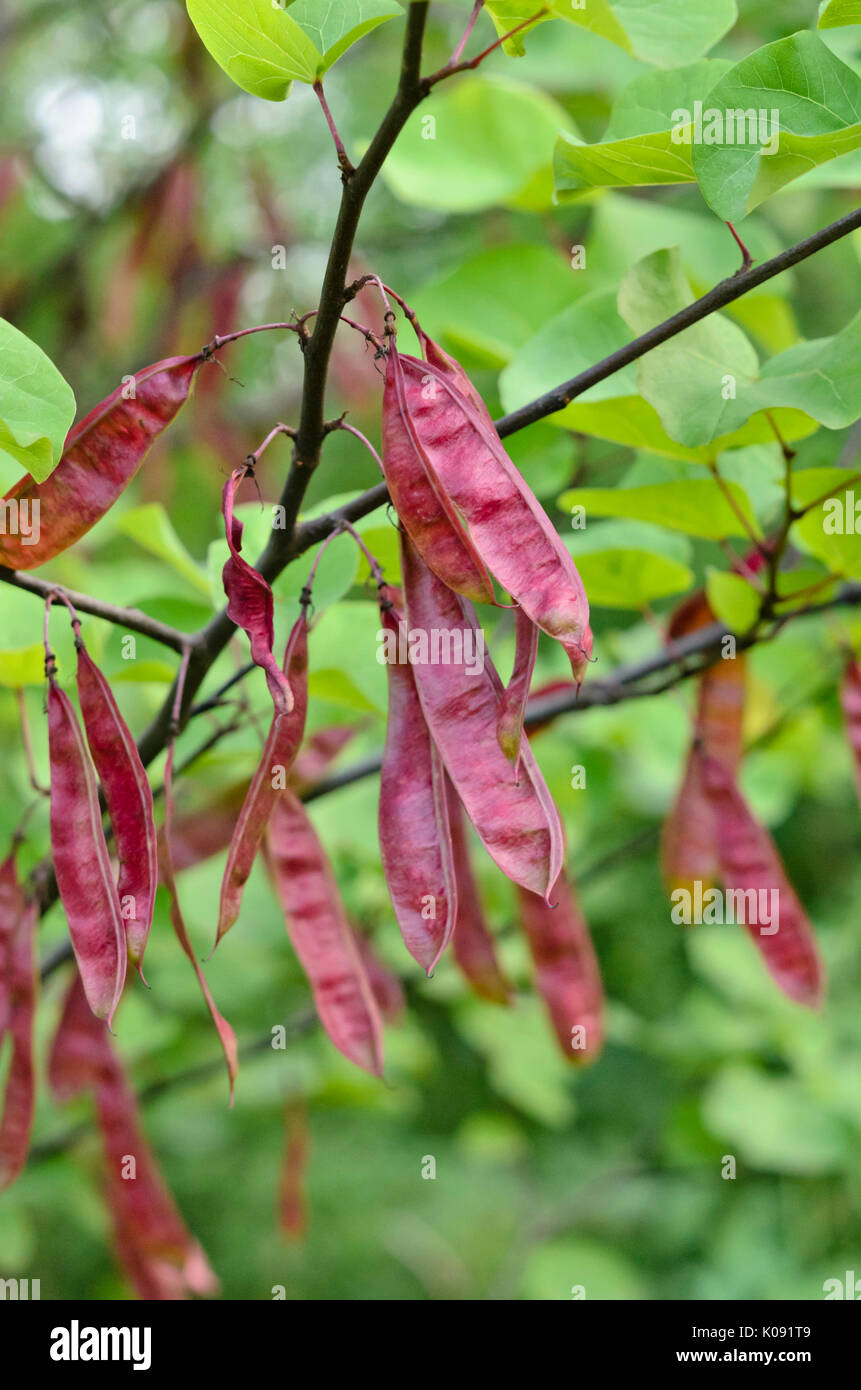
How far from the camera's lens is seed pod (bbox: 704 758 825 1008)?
98cm

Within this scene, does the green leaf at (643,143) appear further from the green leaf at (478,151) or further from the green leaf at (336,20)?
the green leaf at (478,151)

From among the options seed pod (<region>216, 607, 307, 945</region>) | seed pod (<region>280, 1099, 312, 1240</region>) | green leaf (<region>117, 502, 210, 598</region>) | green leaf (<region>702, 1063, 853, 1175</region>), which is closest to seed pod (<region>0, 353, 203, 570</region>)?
seed pod (<region>216, 607, 307, 945</region>)

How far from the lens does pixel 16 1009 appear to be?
0.79 meters

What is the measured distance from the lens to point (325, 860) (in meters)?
0.78

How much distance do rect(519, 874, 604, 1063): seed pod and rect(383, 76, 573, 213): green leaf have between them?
0.70 metres

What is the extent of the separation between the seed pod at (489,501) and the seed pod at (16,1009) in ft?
1.47

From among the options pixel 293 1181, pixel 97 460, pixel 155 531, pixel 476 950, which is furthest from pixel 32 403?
pixel 293 1181

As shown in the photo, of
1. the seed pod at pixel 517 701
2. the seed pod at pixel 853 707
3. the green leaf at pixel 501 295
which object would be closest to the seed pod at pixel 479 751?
the seed pod at pixel 517 701

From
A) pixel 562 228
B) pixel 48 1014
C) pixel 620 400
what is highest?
pixel 562 228

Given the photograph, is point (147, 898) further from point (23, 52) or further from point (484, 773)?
point (23, 52)

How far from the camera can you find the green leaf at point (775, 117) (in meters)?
0.59

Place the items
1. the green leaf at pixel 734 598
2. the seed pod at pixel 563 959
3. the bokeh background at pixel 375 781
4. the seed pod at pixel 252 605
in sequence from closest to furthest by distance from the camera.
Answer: the seed pod at pixel 252 605 < the green leaf at pixel 734 598 < the seed pod at pixel 563 959 < the bokeh background at pixel 375 781
